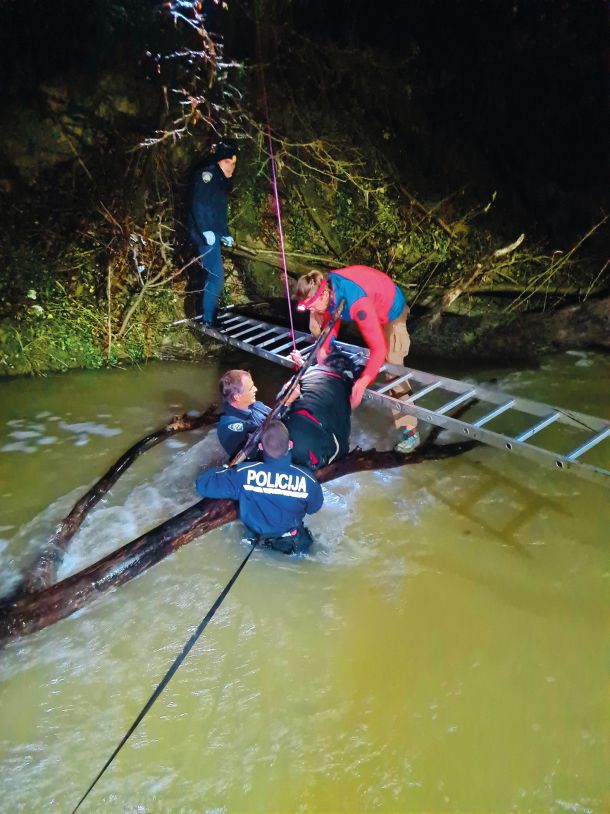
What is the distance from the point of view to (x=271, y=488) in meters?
3.22

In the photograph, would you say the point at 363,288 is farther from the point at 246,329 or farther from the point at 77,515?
the point at 77,515

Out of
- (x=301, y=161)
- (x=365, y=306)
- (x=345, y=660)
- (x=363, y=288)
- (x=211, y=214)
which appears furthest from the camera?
(x=301, y=161)

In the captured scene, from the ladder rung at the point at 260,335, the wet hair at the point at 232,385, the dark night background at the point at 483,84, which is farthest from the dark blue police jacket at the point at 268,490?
the dark night background at the point at 483,84

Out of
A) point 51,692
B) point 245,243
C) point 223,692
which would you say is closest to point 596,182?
point 245,243

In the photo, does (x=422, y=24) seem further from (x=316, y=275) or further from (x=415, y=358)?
(x=316, y=275)

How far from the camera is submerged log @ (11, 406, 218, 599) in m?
3.42

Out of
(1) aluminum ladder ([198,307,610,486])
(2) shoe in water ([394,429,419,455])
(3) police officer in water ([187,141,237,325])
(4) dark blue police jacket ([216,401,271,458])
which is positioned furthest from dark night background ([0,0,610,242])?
(4) dark blue police jacket ([216,401,271,458])

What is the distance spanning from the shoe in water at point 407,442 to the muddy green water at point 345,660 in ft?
0.77

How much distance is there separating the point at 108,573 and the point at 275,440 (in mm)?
1246

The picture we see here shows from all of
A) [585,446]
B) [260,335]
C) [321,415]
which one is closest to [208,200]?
[260,335]

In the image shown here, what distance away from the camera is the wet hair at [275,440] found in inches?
119

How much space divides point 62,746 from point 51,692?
31 centimetres

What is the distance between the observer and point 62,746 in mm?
2512

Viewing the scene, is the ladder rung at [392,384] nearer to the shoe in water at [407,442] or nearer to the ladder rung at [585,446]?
the shoe in water at [407,442]
